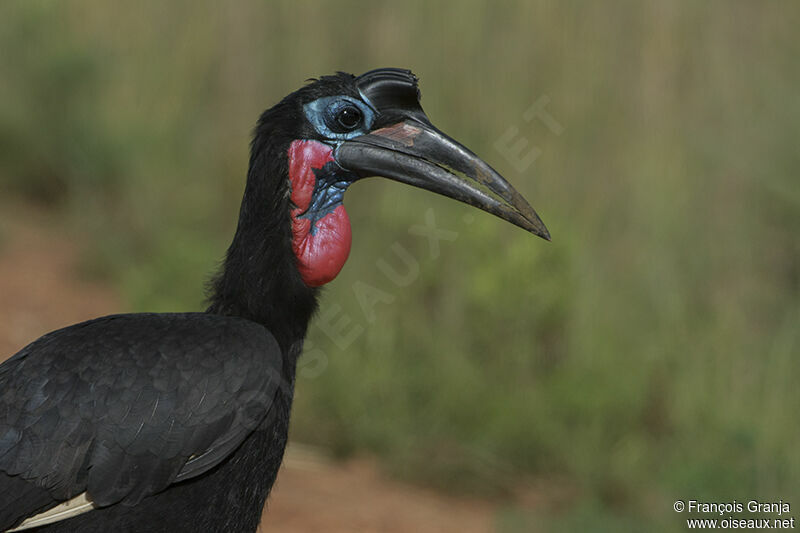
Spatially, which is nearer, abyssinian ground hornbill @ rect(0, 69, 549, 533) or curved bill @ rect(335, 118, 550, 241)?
abyssinian ground hornbill @ rect(0, 69, 549, 533)

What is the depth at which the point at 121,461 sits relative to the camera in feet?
9.48

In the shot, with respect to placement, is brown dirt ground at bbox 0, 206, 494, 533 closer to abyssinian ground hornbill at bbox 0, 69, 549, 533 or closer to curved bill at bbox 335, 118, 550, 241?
abyssinian ground hornbill at bbox 0, 69, 549, 533

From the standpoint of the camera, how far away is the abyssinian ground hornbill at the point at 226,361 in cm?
288

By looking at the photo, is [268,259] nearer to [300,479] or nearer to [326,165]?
[326,165]

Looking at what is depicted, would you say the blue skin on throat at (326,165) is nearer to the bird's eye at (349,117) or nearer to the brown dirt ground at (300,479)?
the bird's eye at (349,117)

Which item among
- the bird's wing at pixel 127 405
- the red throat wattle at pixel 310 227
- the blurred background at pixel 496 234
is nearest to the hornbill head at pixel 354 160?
the red throat wattle at pixel 310 227

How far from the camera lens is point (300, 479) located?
17.9 ft

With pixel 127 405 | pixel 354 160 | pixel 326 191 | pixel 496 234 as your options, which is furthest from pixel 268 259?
pixel 496 234

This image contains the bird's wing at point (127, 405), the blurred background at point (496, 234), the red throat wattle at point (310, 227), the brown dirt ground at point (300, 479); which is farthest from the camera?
the blurred background at point (496, 234)

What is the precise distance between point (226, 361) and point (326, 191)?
0.64 metres

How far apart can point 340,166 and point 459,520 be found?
8.39 ft

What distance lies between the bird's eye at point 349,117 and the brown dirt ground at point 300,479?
1.38 meters

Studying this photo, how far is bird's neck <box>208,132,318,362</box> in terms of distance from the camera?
10.6 ft

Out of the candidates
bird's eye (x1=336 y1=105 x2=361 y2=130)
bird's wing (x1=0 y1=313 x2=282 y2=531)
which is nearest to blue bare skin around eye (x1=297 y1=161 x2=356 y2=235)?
bird's eye (x1=336 y1=105 x2=361 y2=130)
